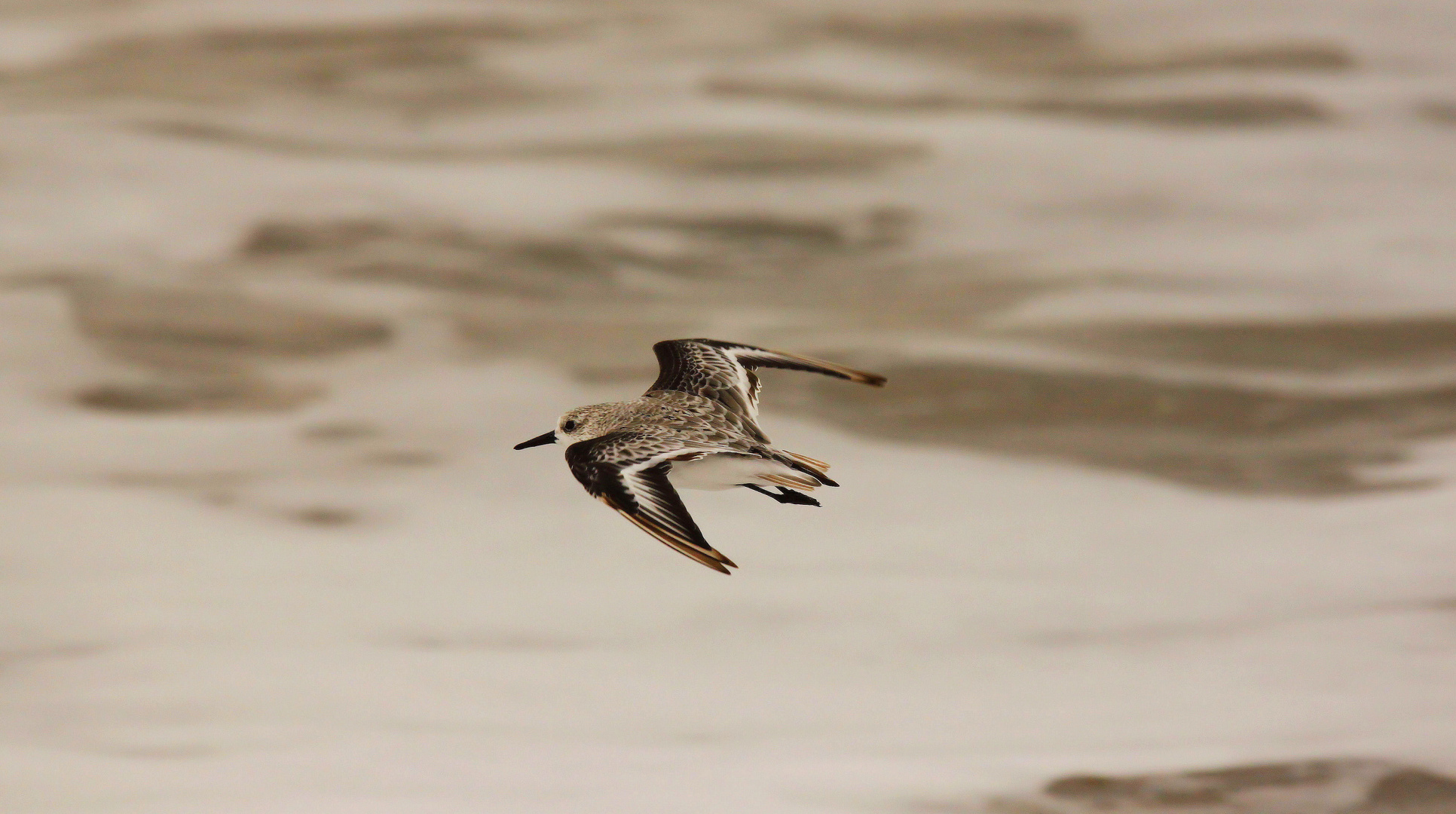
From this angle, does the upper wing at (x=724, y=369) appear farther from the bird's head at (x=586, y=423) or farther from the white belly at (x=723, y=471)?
the white belly at (x=723, y=471)

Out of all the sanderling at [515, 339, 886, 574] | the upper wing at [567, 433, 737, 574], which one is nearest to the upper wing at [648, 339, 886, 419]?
the sanderling at [515, 339, 886, 574]

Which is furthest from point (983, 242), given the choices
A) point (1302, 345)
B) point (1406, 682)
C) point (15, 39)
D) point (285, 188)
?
point (15, 39)

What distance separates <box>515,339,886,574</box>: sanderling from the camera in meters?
3.60

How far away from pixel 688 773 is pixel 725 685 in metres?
0.89

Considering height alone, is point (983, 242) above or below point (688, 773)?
above

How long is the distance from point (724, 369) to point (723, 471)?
1055mm

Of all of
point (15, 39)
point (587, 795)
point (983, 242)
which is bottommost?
point (587, 795)

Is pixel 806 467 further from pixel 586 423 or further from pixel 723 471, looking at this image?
pixel 586 423

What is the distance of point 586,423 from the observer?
451cm

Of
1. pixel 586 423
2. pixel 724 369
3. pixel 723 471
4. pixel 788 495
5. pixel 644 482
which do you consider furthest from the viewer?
pixel 724 369

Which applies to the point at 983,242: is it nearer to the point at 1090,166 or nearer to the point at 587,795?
the point at 1090,166

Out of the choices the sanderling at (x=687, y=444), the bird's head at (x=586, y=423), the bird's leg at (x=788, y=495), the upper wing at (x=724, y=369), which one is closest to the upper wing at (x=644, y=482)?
the sanderling at (x=687, y=444)

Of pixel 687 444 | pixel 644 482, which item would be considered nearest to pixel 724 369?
pixel 687 444

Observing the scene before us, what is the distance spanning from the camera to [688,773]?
221 inches
